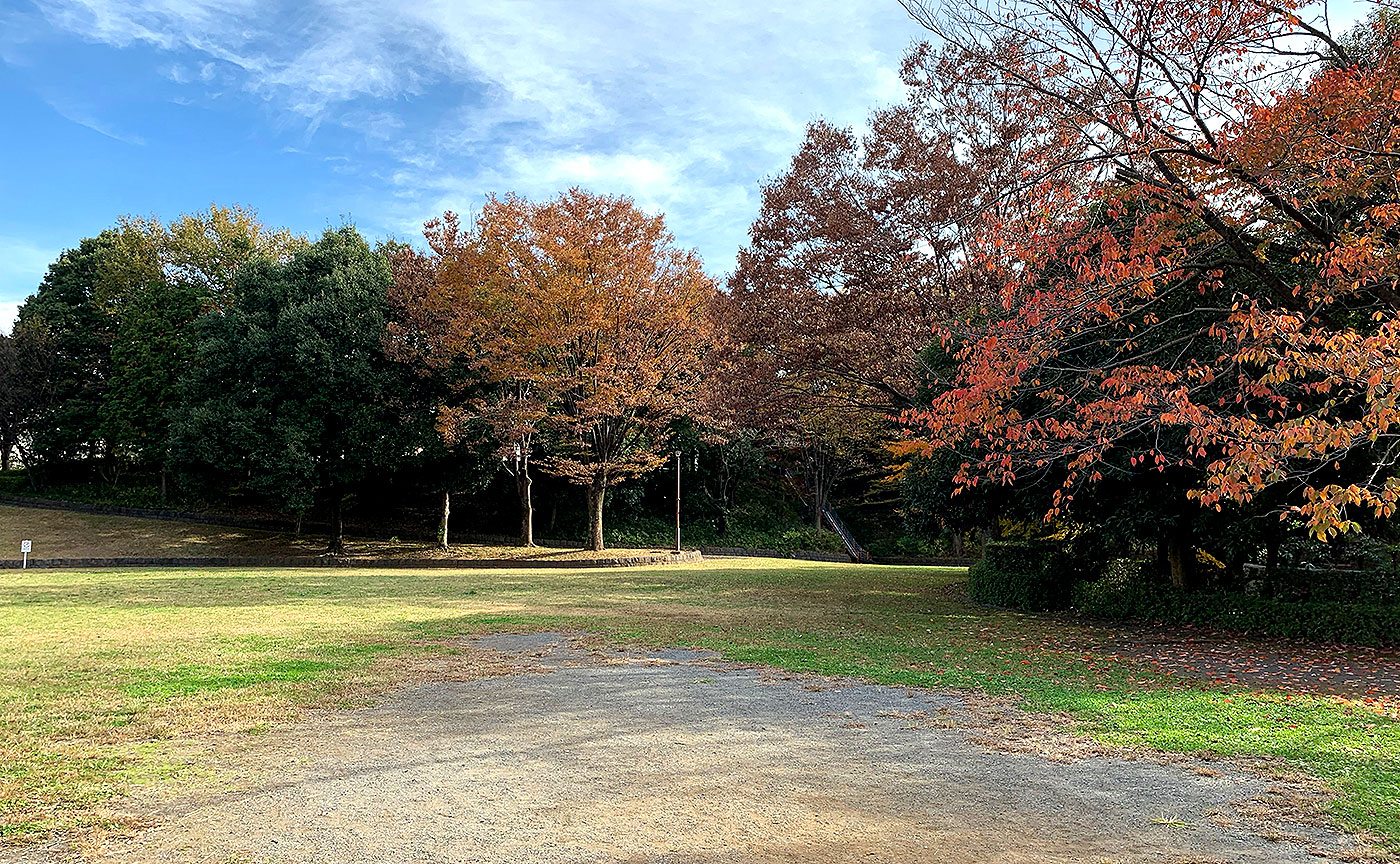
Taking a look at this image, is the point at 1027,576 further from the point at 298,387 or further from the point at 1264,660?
the point at 298,387

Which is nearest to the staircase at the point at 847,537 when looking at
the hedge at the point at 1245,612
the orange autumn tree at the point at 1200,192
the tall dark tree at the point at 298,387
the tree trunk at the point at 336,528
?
the tall dark tree at the point at 298,387

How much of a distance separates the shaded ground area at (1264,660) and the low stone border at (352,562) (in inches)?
572

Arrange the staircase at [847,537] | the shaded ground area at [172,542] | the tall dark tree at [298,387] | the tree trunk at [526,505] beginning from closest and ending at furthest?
1. the tall dark tree at [298,387]
2. the shaded ground area at [172,542]
3. the tree trunk at [526,505]
4. the staircase at [847,537]

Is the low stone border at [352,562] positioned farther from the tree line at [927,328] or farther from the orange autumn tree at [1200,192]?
the orange autumn tree at [1200,192]

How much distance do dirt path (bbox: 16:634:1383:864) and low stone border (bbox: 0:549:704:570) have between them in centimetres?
1702

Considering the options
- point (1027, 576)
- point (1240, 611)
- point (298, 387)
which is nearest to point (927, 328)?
point (1027, 576)

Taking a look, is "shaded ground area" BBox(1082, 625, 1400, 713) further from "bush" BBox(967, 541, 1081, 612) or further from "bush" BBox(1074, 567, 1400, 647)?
"bush" BBox(967, 541, 1081, 612)

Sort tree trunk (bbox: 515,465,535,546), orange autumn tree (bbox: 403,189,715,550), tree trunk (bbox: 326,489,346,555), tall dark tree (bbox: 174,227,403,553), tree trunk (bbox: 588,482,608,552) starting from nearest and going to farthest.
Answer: orange autumn tree (bbox: 403,189,715,550), tall dark tree (bbox: 174,227,403,553), tree trunk (bbox: 588,482,608,552), tree trunk (bbox: 326,489,346,555), tree trunk (bbox: 515,465,535,546)

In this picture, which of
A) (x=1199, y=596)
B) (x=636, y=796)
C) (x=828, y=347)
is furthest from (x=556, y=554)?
(x=636, y=796)

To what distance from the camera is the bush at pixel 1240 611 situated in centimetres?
991

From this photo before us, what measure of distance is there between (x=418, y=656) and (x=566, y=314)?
1600 cm

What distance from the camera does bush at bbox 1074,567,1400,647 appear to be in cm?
991

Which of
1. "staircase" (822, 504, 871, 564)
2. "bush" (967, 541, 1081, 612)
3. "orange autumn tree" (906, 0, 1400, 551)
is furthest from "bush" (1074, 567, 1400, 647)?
"staircase" (822, 504, 871, 564)

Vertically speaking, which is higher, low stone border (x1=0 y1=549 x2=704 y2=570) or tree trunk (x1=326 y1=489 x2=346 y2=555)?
tree trunk (x1=326 y1=489 x2=346 y2=555)
